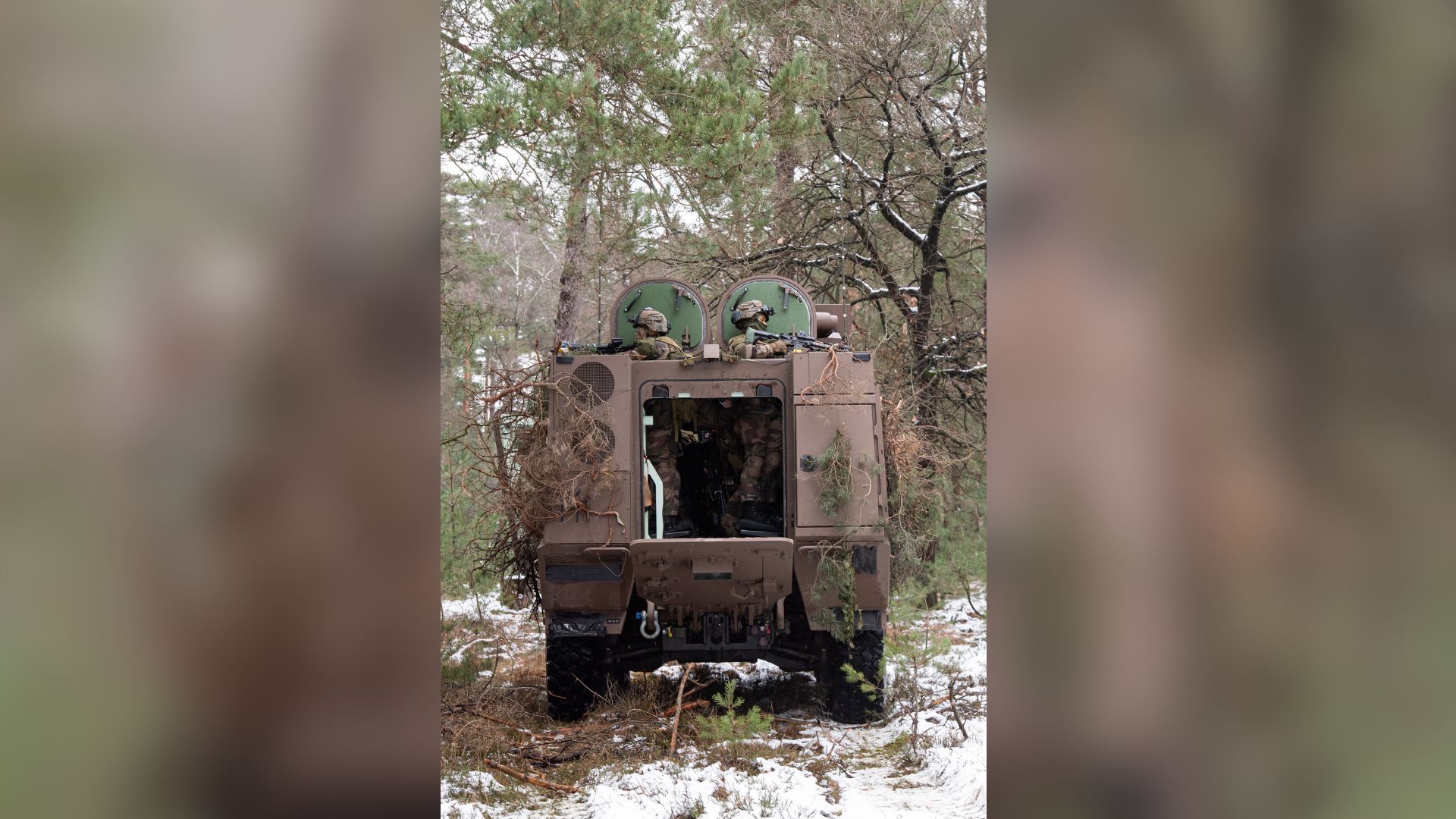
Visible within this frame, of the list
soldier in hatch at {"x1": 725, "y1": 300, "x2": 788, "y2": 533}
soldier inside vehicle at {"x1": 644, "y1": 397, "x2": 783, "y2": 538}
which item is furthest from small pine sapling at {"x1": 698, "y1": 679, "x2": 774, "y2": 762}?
soldier in hatch at {"x1": 725, "y1": 300, "x2": 788, "y2": 533}

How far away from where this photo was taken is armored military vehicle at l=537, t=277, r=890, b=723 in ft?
20.9

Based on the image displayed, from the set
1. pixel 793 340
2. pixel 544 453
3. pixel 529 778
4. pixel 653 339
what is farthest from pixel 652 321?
pixel 529 778

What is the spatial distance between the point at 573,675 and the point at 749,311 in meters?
2.71

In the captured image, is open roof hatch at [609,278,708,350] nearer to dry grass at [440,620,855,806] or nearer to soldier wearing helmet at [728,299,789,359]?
soldier wearing helmet at [728,299,789,359]

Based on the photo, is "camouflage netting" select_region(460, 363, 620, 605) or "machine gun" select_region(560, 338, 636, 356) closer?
"camouflage netting" select_region(460, 363, 620, 605)

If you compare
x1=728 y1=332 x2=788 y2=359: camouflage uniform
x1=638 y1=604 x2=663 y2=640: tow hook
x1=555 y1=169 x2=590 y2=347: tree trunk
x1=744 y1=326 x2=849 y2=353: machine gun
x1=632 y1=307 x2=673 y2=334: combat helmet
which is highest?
x1=555 y1=169 x2=590 y2=347: tree trunk

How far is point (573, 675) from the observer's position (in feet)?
22.0

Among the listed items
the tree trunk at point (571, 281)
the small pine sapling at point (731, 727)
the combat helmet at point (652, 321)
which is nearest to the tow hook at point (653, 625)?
the small pine sapling at point (731, 727)

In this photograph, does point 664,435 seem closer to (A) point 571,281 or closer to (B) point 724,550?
(B) point 724,550

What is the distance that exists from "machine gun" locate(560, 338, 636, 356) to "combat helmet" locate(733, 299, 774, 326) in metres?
0.78

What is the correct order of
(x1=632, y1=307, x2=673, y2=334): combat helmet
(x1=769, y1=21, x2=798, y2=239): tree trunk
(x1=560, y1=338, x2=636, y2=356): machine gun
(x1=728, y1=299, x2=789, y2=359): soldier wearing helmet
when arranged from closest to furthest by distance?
(x1=560, y1=338, x2=636, y2=356): machine gun, (x1=728, y1=299, x2=789, y2=359): soldier wearing helmet, (x1=632, y1=307, x2=673, y2=334): combat helmet, (x1=769, y1=21, x2=798, y2=239): tree trunk
